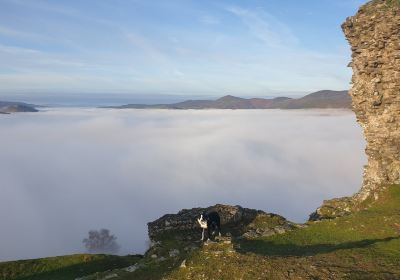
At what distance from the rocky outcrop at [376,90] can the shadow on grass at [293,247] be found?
17334mm

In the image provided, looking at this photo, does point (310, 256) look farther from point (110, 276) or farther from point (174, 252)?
point (110, 276)

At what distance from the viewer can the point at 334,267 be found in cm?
2522

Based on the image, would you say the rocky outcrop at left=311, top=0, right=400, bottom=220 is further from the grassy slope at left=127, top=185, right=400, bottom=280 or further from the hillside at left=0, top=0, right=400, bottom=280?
the grassy slope at left=127, top=185, right=400, bottom=280

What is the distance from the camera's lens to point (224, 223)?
47938 millimetres

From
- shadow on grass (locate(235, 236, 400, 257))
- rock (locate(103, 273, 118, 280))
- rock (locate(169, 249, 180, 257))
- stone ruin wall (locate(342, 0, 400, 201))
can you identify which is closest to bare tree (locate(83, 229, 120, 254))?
stone ruin wall (locate(342, 0, 400, 201))

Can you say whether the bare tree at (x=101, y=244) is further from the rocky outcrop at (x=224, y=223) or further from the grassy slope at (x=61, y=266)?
the grassy slope at (x=61, y=266)

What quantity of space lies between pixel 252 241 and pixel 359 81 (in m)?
30.7

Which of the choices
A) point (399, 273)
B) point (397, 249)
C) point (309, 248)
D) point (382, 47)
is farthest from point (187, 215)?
point (382, 47)

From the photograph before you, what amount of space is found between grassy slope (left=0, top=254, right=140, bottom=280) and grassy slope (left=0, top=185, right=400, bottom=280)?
5.74 meters

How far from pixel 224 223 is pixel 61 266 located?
17917 millimetres

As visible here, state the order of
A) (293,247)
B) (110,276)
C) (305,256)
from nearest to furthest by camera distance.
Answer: (305,256)
(110,276)
(293,247)

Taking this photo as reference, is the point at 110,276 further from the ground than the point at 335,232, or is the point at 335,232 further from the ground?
the point at 335,232

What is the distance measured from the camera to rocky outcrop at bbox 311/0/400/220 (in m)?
50.7

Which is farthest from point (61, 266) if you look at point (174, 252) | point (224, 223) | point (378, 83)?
point (378, 83)
